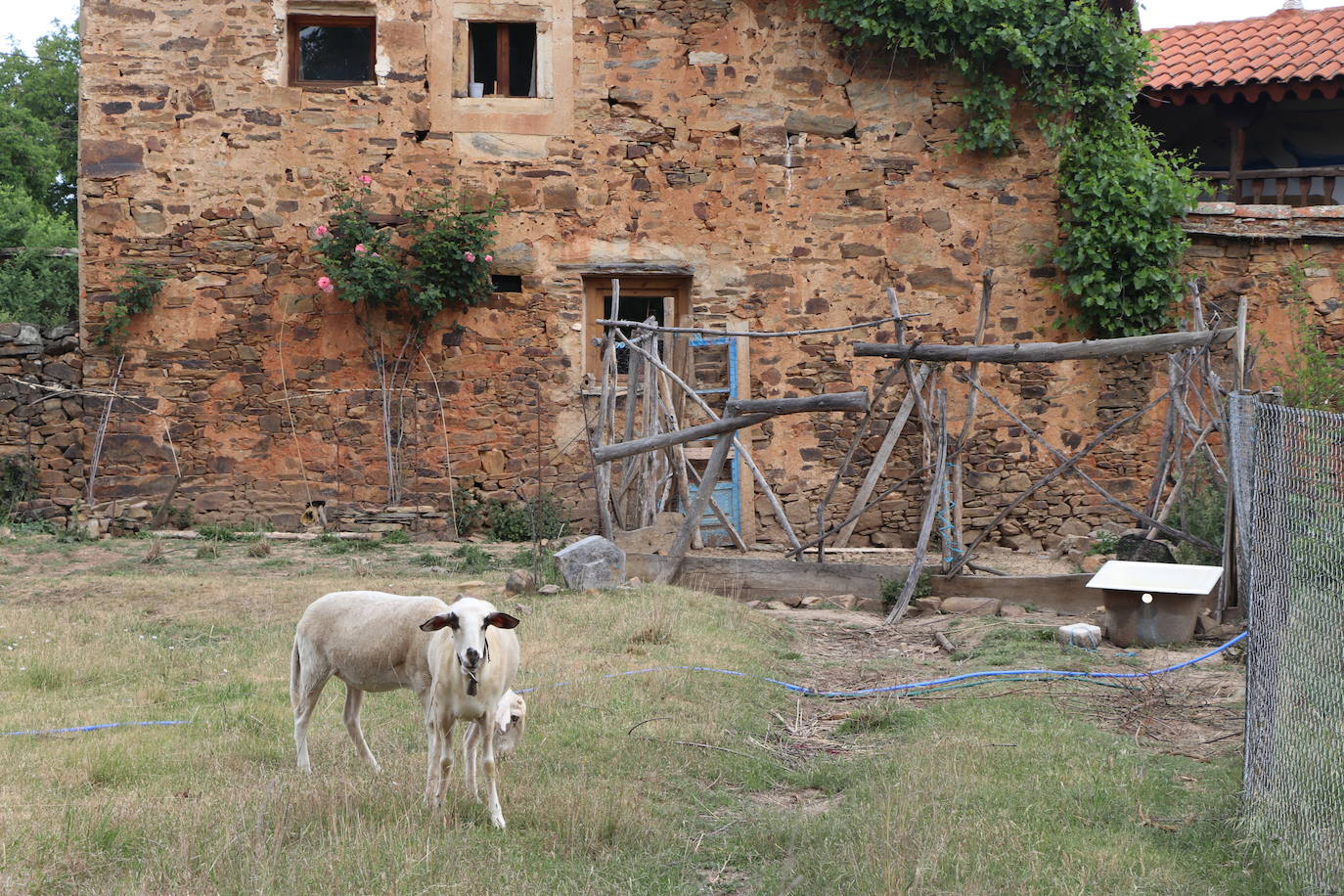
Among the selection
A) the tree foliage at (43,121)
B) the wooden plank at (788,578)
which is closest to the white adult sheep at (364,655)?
the wooden plank at (788,578)

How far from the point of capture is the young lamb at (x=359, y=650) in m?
5.17

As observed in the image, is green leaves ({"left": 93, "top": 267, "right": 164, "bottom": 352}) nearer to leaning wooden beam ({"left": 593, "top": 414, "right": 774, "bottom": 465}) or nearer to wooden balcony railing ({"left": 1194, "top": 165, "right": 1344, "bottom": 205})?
leaning wooden beam ({"left": 593, "top": 414, "right": 774, "bottom": 465})

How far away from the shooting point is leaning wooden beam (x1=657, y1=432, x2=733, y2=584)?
10.4 meters

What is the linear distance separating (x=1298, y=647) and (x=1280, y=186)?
13.4 meters

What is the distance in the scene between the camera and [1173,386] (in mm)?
10484

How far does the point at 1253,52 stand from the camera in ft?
53.3

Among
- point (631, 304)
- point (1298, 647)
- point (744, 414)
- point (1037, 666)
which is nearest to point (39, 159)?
point (631, 304)

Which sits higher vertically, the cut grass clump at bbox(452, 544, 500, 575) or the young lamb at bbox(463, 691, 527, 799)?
the young lamb at bbox(463, 691, 527, 799)

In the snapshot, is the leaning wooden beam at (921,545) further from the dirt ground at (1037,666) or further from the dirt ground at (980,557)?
the dirt ground at (980,557)

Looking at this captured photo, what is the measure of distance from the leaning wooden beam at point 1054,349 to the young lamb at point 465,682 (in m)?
5.55

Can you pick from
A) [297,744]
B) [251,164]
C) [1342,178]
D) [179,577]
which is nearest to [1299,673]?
[297,744]

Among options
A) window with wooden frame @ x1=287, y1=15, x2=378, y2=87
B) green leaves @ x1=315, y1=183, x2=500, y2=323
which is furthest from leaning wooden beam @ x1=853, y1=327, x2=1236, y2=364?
window with wooden frame @ x1=287, y1=15, x2=378, y2=87

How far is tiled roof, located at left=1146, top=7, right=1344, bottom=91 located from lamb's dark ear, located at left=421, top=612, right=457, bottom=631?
13.5 m

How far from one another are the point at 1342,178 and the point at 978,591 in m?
9.93
